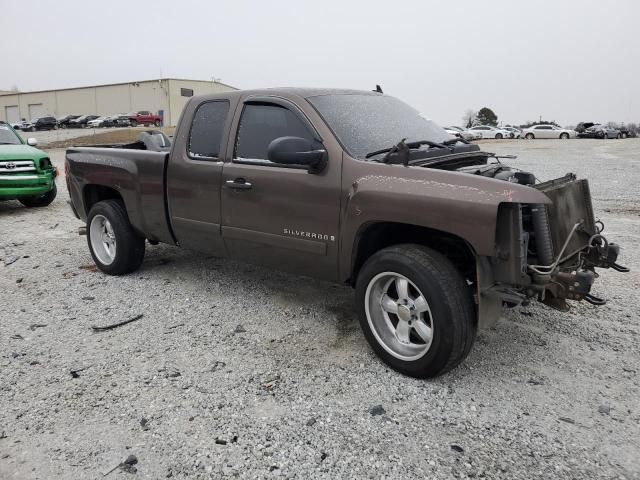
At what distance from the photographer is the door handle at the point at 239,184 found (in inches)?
169

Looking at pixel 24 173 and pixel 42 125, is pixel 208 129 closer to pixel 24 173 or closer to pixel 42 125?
pixel 24 173

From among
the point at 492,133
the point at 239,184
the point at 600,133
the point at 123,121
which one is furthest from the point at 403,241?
the point at 123,121

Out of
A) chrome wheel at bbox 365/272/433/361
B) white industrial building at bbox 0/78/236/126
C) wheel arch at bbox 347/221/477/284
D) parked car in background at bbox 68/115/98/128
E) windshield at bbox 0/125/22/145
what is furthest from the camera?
white industrial building at bbox 0/78/236/126

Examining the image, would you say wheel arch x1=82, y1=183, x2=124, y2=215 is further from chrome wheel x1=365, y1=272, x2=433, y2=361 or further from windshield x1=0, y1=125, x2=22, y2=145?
windshield x1=0, y1=125, x2=22, y2=145

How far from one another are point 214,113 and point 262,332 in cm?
200

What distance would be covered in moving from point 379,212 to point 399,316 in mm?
707

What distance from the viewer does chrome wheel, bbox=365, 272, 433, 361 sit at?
349 cm

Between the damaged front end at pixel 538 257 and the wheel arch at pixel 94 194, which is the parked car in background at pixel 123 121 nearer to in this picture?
the wheel arch at pixel 94 194

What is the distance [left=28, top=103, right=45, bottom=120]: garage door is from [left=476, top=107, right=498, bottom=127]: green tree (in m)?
68.3

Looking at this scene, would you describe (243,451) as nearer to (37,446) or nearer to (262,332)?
(37,446)

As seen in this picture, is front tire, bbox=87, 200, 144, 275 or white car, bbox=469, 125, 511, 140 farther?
white car, bbox=469, 125, 511, 140

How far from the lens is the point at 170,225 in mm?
5141

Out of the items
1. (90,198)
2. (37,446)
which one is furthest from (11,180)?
(37,446)

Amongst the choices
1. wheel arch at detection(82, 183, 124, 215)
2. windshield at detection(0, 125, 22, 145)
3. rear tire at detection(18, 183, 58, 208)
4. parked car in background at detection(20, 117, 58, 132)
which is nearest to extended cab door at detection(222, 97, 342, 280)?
wheel arch at detection(82, 183, 124, 215)
